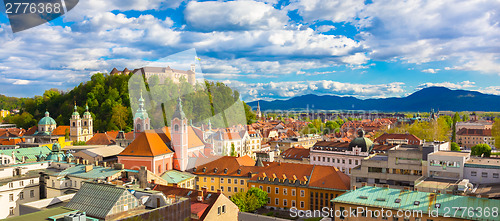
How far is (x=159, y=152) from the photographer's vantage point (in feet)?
135

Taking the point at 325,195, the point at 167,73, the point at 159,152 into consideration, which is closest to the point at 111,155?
the point at 159,152

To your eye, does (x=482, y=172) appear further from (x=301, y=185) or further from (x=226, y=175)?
(x=226, y=175)

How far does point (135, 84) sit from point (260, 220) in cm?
6381

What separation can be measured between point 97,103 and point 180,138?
48.7m

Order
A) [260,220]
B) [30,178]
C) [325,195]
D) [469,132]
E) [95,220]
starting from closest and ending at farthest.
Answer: [95,220] < [260,220] < [30,178] < [325,195] < [469,132]

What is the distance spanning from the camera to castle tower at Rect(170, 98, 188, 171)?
44.1 meters

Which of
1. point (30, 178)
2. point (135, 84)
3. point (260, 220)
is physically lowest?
point (260, 220)

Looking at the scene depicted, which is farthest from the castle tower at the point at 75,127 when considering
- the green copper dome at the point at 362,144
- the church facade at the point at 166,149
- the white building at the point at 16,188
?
the green copper dome at the point at 362,144

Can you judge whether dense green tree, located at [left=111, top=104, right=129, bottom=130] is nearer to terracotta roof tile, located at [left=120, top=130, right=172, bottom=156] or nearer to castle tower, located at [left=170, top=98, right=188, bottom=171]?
castle tower, located at [left=170, top=98, right=188, bottom=171]

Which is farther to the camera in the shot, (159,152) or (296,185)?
(159,152)

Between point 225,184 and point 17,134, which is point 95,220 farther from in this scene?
point 17,134

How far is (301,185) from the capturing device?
36875mm

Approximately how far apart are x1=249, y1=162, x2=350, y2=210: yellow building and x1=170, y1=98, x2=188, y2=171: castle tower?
9.42m

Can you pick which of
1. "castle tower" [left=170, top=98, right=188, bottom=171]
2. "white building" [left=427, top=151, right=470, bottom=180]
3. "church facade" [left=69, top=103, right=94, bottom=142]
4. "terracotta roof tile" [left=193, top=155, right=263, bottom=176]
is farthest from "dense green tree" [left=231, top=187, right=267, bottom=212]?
"church facade" [left=69, top=103, right=94, bottom=142]
